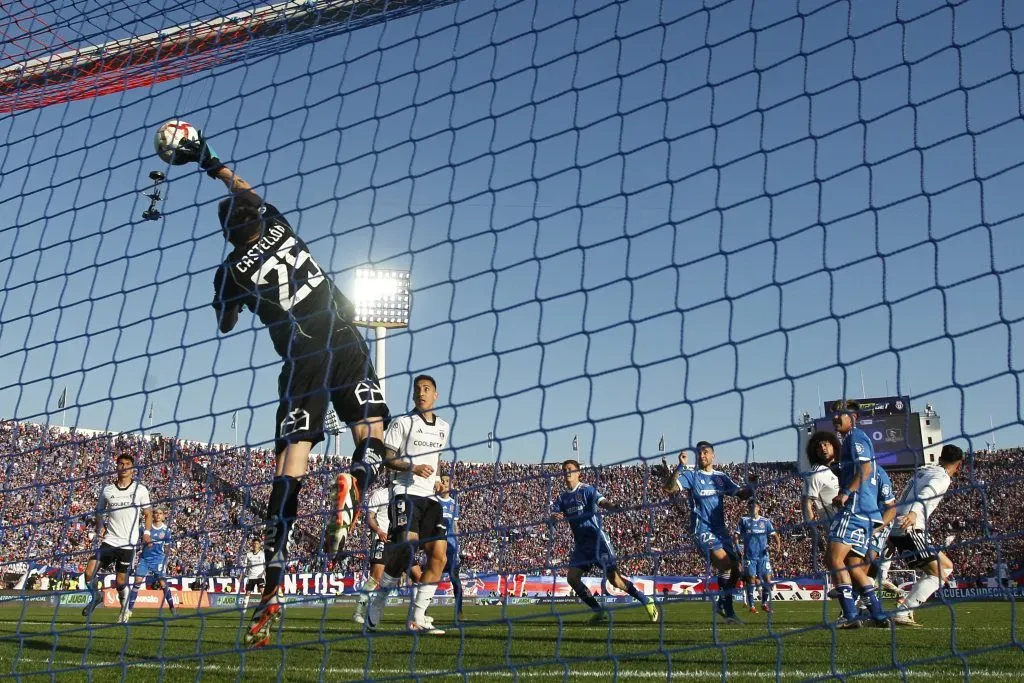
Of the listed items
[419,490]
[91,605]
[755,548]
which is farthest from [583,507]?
[91,605]

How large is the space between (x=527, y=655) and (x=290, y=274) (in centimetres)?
257

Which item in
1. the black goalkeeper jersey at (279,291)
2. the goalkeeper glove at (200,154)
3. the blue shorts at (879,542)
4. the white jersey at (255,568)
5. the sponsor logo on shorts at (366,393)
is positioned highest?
the goalkeeper glove at (200,154)

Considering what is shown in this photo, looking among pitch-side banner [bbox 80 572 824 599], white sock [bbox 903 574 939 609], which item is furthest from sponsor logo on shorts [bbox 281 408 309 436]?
pitch-side banner [bbox 80 572 824 599]

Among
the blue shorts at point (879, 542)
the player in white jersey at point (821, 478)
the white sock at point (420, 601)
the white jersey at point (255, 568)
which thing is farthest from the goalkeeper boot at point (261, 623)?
the blue shorts at point (879, 542)

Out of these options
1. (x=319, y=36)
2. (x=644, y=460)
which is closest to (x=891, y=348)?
(x=644, y=460)

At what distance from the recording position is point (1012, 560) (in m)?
24.3

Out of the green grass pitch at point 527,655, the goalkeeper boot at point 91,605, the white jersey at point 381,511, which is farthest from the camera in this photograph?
the white jersey at point 381,511

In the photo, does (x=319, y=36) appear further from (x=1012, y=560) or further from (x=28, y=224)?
(x=1012, y=560)

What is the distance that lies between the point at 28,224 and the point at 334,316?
84.2 inches

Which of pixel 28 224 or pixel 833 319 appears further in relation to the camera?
pixel 28 224

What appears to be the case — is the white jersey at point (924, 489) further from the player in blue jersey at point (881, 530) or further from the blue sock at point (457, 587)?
the blue sock at point (457, 587)

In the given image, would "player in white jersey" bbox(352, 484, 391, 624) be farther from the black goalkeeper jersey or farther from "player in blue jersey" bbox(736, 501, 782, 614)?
"player in blue jersey" bbox(736, 501, 782, 614)

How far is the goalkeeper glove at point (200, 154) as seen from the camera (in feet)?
16.3

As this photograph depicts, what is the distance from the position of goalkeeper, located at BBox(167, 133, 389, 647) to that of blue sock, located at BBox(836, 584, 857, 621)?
Answer: 3.46 meters
